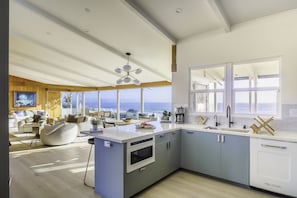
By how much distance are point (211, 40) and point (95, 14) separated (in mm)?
2391

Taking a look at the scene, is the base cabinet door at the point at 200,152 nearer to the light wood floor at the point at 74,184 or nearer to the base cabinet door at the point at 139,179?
the light wood floor at the point at 74,184

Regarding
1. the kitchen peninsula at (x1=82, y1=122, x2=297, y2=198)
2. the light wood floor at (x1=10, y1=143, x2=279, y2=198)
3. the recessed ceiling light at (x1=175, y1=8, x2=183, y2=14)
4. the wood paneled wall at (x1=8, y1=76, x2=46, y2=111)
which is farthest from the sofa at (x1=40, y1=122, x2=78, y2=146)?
the wood paneled wall at (x1=8, y1=76, x2=46, y2=111)

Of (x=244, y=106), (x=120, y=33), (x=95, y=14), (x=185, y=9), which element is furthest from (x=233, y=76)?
(x=95, y=14)

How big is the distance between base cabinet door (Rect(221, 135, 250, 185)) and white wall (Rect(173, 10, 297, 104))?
1048mm

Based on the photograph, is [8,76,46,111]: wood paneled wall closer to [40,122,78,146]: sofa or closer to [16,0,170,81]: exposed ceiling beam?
[40,122,78,146]: sofa

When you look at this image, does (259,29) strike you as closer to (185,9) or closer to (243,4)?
(243,4)

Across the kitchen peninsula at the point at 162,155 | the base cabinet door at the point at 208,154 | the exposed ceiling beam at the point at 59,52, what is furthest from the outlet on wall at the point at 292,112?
the exposed ceiling beam at the point at 59,52

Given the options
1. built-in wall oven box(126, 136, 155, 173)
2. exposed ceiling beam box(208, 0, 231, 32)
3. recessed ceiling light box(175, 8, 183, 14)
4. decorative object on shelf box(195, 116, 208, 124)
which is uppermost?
recessed ceiling light box(175, 8, 183, 14)

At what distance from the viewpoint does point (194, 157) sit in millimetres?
3301

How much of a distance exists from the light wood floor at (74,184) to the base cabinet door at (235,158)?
0.17 metres

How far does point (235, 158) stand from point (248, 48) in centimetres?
A: 196

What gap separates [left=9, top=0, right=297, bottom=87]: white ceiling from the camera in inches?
118

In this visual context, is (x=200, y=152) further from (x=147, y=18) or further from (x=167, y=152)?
(x=147, y=18)

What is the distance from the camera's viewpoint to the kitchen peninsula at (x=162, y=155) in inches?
92.5
